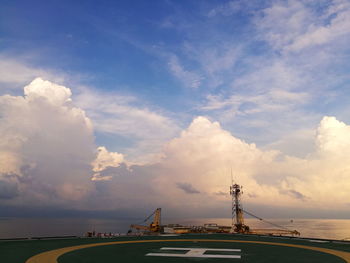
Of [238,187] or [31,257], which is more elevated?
[238,187]

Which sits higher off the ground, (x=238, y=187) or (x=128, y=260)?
(x=238, y=187)

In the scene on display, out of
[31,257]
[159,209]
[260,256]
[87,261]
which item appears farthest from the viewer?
[159,209]

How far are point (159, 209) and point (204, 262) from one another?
8661 cm

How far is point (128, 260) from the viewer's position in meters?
20.7

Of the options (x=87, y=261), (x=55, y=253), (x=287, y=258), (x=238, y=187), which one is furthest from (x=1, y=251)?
(x=238, y=187)

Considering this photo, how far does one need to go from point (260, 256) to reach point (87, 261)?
13.9 metres

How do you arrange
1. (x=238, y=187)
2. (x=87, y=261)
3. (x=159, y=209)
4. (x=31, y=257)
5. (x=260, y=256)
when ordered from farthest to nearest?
(x=159, y=209)
(x=238, y=187)
(x=260, y=256)
(x=31, y=257)
(x=87, y=261)

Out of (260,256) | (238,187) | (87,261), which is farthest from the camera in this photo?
(238,187)

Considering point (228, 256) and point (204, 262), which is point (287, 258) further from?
point (204, 262)

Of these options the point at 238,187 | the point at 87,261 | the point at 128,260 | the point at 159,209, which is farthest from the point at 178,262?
the point at 159,209

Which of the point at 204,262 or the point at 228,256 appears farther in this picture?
the point at 228,256

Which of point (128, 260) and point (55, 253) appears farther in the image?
point (55, 253)

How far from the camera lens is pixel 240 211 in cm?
8550

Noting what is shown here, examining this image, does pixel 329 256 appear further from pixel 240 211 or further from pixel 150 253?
pixel 240 211
